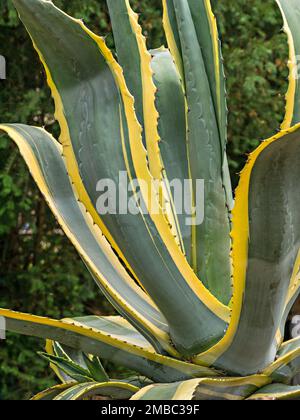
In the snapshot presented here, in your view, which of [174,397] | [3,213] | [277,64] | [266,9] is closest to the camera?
[174,397]

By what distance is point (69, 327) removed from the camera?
106 centimetres

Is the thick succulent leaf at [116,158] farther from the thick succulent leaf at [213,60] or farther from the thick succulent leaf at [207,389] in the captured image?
the thick succulent leaf at [213,60]

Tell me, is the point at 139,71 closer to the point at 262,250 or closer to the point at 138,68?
the point at 138,68

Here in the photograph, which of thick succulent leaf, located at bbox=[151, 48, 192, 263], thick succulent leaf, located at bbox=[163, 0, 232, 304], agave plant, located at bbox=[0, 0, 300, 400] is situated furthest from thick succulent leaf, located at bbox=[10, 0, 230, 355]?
thick succulent leaf, located at bbox=[151, 48, 192, 263]

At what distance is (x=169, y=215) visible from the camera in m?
1.18

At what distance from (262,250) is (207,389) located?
0.22 meters

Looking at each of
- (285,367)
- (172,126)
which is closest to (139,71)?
(172,126)

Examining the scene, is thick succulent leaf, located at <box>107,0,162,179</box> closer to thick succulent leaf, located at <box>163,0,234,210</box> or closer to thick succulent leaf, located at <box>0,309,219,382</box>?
thick succulent leaf, located at <box>163,0,234,210</box>

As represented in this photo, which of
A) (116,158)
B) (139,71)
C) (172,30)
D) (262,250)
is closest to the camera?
(262,250)

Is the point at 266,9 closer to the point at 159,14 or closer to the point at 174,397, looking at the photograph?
the point at 159,14

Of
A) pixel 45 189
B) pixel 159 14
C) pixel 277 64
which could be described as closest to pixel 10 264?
pixel 159 14

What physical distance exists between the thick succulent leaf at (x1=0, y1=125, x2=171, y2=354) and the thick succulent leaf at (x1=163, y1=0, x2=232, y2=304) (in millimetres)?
109

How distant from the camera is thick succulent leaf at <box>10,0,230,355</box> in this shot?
1.01 meters

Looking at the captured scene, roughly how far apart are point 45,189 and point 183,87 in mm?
280
